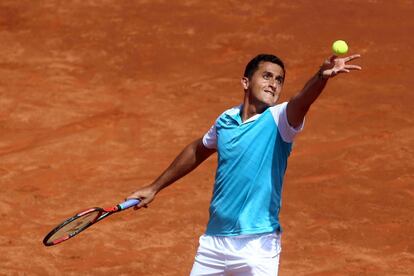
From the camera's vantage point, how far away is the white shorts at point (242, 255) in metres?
5.00

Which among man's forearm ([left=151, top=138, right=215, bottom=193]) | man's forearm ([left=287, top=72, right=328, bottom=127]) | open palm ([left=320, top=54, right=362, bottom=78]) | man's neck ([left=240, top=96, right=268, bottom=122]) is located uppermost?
open palm ([left=320, top=54, right=362, bottom=78])

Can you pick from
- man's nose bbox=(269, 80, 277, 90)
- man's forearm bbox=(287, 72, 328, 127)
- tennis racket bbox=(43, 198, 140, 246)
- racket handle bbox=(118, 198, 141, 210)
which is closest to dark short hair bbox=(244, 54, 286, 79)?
man's nose bbox=(269, 80, 277, 90)

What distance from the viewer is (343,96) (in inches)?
477

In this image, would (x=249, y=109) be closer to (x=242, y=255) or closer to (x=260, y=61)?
(x=260, y=61)

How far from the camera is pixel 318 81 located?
14.9 ft

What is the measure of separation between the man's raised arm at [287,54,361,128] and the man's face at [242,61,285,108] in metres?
0.40

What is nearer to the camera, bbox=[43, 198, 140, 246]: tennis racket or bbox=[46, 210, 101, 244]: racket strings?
bbox=[43, 198, 140, 246]: tennis racket

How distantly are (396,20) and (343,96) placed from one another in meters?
2.81

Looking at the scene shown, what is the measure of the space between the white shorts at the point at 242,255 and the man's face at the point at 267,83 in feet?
2.41

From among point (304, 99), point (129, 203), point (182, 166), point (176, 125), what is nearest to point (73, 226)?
point (129, 203)

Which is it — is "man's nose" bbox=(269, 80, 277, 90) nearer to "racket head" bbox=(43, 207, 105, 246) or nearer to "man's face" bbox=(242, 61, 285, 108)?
"man's face" bbox=(242, 61, 285, 108)

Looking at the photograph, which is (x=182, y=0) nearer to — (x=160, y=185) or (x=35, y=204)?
(x=35, y=204)

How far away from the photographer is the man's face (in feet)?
16.8

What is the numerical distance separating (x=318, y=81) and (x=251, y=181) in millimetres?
735
